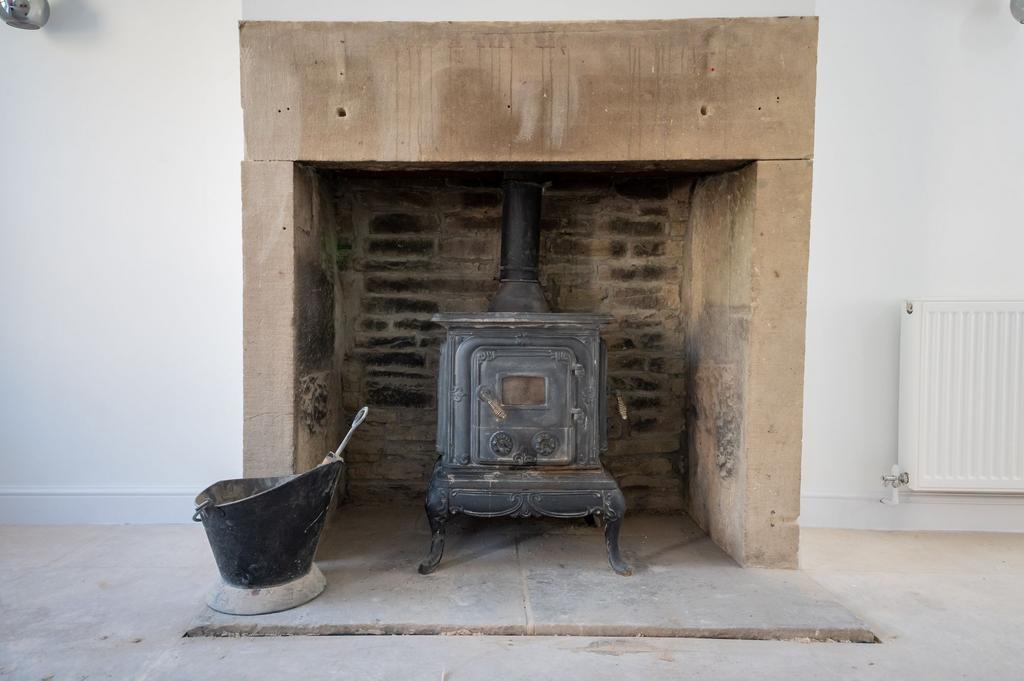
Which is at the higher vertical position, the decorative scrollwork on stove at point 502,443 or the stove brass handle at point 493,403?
the stove brass handle at point 493,403

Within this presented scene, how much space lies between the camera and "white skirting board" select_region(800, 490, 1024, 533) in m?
3.16

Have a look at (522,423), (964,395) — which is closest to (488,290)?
(522,423)

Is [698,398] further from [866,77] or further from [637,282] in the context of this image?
[866,77]

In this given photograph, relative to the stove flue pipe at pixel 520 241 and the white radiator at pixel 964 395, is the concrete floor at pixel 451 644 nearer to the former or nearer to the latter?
the white radiator at pixel 964 395

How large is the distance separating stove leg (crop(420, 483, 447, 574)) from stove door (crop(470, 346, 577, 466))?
0.17m

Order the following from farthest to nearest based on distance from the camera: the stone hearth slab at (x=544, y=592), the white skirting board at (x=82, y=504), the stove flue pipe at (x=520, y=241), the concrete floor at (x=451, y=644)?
the white skirting board at (x=82, y=504) < the stove flue pipe at (x=520, y=241) < the stone hearth slab at (x=544, y=592) < the concrete floor at (x=451, y=644)

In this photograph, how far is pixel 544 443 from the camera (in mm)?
2502

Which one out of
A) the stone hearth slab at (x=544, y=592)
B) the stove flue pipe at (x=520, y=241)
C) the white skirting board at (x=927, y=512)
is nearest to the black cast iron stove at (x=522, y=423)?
the stone hearth slab at (x=544, y=592)

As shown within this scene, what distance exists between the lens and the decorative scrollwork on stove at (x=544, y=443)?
8.20ft

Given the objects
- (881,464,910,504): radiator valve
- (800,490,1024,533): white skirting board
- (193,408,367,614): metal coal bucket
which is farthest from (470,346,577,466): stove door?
(881,464,910,504): radiator valve

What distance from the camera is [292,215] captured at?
2486 millimetres

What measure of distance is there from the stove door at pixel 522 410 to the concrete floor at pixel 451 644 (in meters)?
0.62

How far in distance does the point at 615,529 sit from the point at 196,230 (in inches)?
82.4

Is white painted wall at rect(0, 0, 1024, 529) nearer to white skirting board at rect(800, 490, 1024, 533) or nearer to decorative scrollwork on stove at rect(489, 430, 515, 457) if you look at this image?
white skirting board at rect(800, 490, 1024, 533)
